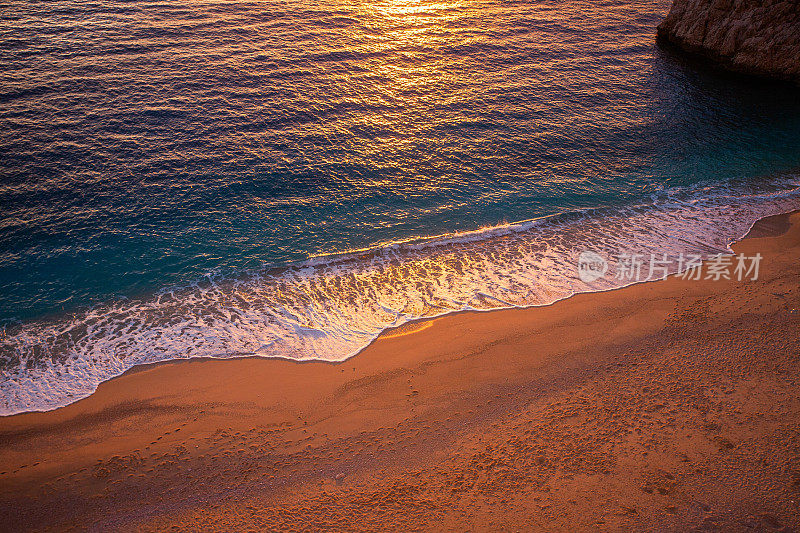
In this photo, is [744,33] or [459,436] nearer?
[459,436]

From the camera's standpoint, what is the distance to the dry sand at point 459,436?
780 cm

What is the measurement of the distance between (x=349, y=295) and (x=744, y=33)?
23797 millimetres

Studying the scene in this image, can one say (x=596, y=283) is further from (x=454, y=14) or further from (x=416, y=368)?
(x=454, y=14)

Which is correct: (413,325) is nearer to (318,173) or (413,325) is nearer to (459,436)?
(459,436)

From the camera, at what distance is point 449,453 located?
8.66 metres

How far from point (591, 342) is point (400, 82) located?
14.8 metres

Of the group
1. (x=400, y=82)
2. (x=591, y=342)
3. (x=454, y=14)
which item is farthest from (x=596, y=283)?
(x=454, y=14)

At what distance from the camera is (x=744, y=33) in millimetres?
23531
